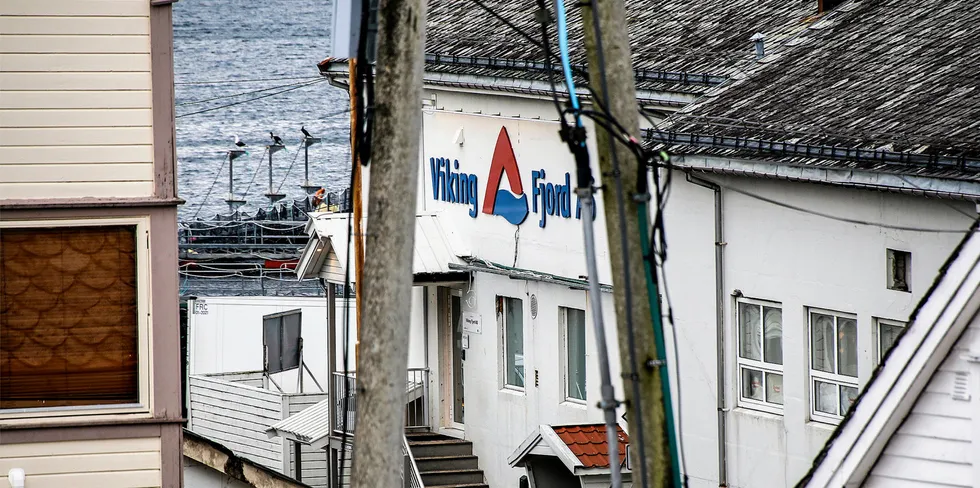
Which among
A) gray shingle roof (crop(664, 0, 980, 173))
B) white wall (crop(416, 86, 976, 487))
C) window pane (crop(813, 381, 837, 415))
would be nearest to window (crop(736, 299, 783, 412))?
white wall (crop(416, 86, 976, 487))

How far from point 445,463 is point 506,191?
429 centimetres

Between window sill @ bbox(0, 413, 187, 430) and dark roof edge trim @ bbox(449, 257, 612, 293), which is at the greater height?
dark roof edge trim @ bbox(449, 257, 612, 293)

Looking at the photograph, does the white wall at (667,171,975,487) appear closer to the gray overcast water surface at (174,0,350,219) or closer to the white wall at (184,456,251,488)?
the white wall at (184,456,251,488)

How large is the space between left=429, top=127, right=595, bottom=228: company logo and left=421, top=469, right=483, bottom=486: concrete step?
152 inches

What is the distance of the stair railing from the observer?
80.5 feet

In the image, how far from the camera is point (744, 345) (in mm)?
20156

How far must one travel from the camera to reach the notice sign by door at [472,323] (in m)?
25.7

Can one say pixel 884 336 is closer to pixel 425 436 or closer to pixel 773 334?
pixel 773 334

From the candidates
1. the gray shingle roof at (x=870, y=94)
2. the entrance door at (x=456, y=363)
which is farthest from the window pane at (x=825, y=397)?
the entrance door at (x=456, y=363)

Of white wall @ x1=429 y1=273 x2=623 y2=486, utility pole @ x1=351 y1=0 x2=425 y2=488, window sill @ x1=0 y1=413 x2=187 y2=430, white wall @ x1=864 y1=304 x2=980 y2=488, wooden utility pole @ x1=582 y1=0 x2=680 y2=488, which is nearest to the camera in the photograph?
utility pole @ x1=351 y1=0 x2=425 y2=488

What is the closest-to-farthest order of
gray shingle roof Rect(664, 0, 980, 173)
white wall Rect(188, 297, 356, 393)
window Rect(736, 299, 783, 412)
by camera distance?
gray shingle roof Rect(664, 0, 980, 173) → window Rect(736, 299, 783, 412) → white wall Rect(188, 297, 356, 393)

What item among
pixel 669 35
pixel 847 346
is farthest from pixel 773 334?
pixel 669 35

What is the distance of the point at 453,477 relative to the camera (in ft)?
84.1

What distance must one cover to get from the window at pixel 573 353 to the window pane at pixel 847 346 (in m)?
5.44
